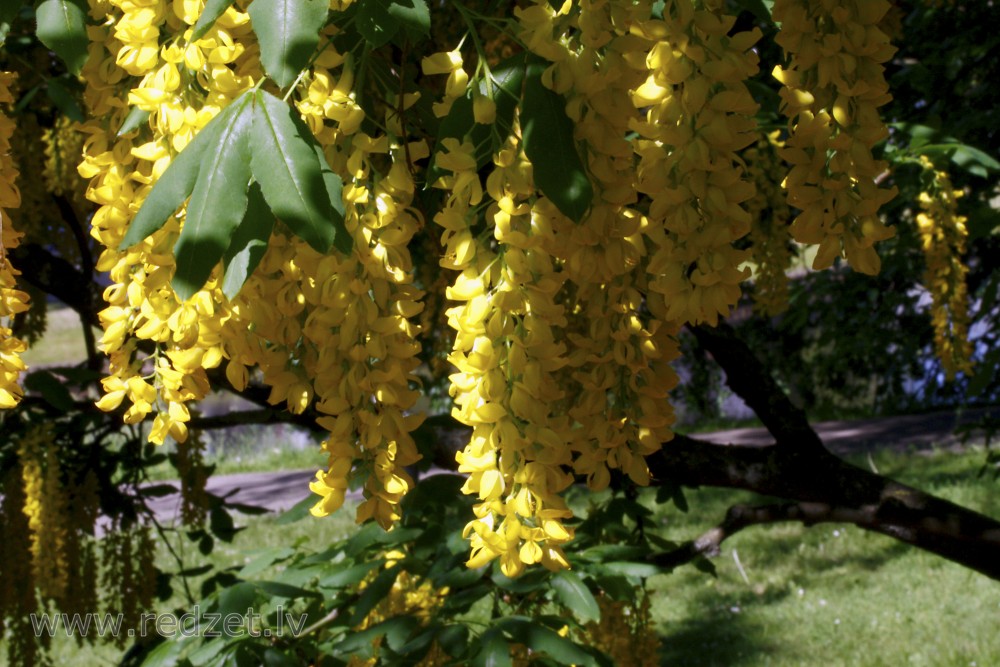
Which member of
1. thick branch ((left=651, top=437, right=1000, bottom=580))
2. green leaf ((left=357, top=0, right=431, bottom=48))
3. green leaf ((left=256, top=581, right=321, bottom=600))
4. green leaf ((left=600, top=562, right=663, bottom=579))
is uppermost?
green leaf ((left=357, top=0, right=431, bottom=48))

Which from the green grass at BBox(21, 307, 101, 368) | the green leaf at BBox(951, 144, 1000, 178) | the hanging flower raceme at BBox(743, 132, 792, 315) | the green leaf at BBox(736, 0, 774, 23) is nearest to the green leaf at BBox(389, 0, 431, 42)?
the green leaf at BBox(736, 0, 774, 23)

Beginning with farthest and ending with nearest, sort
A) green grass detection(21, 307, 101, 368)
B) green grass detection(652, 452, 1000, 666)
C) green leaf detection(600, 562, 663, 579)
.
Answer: green grass detection(21, 307, 101, 368) → green grass detection(652, 452, 1000, 666) → green leaf detection(600, 562, 663, 579)

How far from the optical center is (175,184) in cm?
78

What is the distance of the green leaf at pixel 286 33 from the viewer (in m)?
0.74

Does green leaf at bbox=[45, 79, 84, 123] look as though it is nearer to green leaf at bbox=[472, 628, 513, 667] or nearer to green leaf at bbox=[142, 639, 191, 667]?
green leaf at bbox=[142, 639, 191, 667]

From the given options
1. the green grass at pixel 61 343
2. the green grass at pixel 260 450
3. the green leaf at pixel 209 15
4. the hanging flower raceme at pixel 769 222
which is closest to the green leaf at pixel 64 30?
the green leaf at pixel 209 15

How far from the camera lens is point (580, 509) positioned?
245 inches

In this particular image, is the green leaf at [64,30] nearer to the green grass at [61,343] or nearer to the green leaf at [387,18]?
the green leaf at [387,18]

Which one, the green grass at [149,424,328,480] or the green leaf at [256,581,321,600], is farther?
the green grass at [149,424,328,480]

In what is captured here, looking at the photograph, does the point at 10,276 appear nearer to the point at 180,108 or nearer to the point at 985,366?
the point at 180,108

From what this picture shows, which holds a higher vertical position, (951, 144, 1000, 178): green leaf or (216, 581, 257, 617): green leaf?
(951, 144, 1000, 178): green leaf

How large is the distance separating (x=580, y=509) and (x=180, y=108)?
556cm

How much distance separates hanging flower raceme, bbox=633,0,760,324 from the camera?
80 cm

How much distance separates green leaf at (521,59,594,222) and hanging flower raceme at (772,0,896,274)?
7.0 inches
